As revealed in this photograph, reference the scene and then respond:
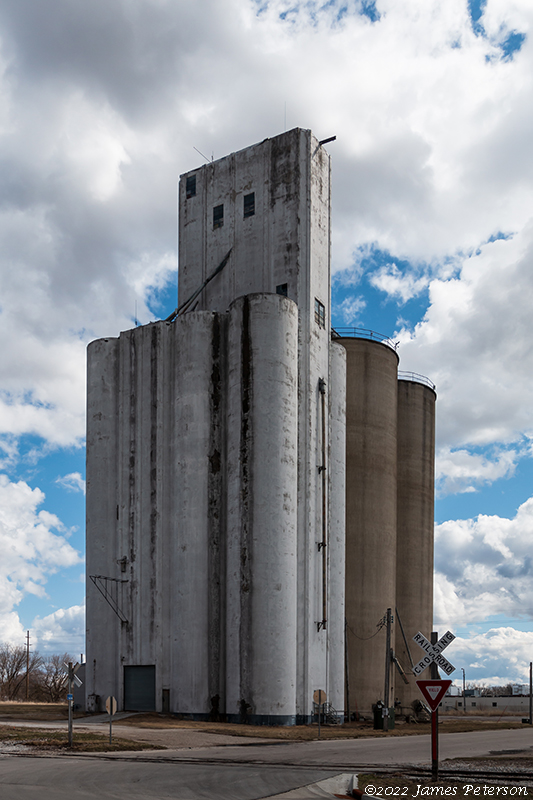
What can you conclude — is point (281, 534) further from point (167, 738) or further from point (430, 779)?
point (430, 779)

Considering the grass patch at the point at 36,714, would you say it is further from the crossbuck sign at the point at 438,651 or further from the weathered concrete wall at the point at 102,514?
the crossbuck sign at the point at 438,651

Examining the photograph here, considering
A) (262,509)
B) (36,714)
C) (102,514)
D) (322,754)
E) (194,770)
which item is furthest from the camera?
(102,514)

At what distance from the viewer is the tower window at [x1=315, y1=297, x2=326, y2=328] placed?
179 ft

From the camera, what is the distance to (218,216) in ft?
193

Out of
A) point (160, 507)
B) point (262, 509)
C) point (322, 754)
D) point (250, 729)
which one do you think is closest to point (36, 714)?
point (160, 507)

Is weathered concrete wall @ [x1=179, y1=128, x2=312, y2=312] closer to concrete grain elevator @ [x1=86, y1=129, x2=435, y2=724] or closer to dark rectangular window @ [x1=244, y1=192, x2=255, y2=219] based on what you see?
concrete grain elevator @ [x1=86, y1=129, x2=435, y2=724]

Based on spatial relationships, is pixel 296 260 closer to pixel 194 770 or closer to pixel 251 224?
pixel 251 224

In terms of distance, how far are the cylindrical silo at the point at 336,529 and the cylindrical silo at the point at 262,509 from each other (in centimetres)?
629

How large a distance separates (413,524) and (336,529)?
717 inches

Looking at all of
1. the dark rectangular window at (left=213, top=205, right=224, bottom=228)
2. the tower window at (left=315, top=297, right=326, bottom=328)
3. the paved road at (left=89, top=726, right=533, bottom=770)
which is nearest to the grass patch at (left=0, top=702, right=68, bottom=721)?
the paved road at (left=89, top=726, right=533, bottom=770)

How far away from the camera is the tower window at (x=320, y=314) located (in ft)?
179

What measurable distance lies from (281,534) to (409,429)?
28154mm

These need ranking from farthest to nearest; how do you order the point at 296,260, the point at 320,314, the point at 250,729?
the point at 320,314 → the point at 296,260 → the point at 250,729

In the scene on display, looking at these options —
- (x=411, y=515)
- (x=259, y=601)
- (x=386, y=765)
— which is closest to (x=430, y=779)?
(x=386, y=765)
